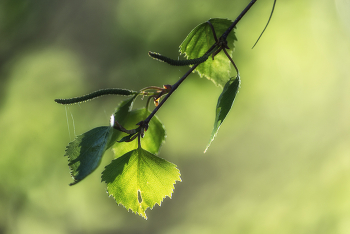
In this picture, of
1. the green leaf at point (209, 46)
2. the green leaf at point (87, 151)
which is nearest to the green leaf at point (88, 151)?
the green leaf at point (87, 151)

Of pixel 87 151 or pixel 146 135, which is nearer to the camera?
pixel 87 151

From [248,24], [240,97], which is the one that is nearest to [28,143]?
[240,97]

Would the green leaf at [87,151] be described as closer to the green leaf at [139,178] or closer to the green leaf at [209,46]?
the green leaf at [139,178]

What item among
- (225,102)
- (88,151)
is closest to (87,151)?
(88,151)

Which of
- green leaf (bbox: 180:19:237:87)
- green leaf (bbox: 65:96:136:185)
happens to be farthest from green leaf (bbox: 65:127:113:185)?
green leaf (bbox: 180:19:237:87)

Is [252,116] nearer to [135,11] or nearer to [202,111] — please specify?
[202,111]

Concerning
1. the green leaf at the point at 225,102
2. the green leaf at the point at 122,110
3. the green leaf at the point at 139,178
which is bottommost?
the green leaf at the point at 139,178

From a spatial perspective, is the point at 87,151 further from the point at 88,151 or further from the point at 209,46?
the point at 209,46

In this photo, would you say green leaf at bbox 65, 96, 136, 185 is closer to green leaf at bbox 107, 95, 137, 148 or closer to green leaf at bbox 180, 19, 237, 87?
green leaf at bbox 107, 95, 137, 148
